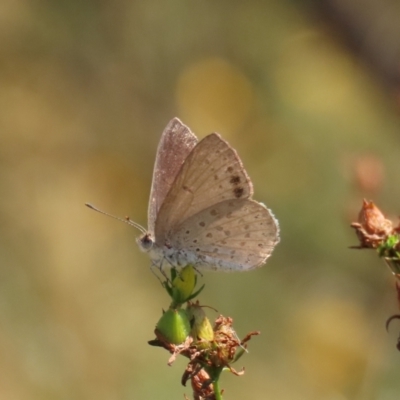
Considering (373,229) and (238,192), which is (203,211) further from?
(373,229)

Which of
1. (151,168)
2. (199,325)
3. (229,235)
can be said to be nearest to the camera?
(199,325)

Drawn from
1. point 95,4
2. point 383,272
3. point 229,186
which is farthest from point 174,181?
point 95,4

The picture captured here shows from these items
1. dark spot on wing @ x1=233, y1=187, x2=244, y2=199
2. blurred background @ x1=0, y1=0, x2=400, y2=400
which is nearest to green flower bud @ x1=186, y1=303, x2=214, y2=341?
dark spot on wing @ x1=233, y1=187, x2=244, y2=199

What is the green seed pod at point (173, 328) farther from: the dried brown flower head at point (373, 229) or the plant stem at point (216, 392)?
the dried brown flower head at point (373, 229)

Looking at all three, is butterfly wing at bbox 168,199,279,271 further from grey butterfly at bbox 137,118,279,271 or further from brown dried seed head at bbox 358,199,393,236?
brown dried seed head at bbox 358,199,393,236

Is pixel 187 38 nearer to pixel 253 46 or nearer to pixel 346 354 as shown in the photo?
pixel 253 46

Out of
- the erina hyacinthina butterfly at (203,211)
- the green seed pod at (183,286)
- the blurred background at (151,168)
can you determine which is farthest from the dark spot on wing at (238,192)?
the blurred background at (151,168)

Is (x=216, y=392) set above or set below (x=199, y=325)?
below

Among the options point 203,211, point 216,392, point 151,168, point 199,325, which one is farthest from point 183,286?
point 151,168
